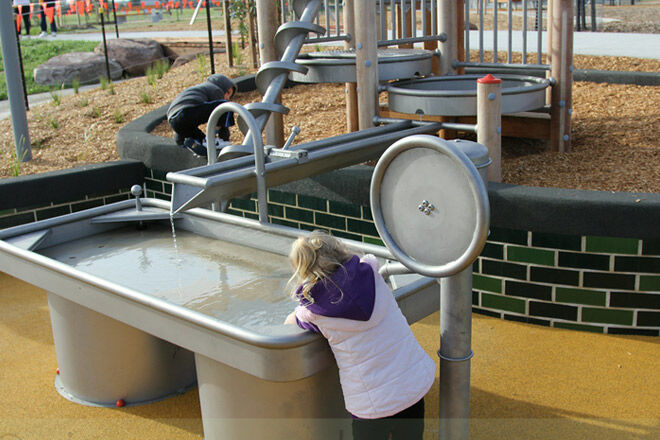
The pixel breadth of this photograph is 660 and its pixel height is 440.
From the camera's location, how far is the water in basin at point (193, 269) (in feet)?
10.1

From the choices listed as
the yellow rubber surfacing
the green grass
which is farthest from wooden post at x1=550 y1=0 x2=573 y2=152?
the green grass

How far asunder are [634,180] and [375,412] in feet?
9.79

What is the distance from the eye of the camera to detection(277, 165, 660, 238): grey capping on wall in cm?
406

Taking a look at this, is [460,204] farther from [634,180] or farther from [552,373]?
[634,180]

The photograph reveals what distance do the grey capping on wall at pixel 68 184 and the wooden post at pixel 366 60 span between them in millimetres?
2006

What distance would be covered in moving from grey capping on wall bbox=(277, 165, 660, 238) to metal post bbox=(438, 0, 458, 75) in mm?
2157

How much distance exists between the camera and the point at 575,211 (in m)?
4.18

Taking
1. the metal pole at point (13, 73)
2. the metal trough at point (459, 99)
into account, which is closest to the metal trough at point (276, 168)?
the metal trough at point (459, 99)

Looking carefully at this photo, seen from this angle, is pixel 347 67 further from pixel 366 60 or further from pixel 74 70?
pixel 74 70

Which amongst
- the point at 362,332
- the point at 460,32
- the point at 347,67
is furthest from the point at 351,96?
the point at 362,332

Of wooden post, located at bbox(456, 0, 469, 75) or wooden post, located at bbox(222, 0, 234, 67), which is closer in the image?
wooden post, located at bbox(456, 0, 469, 75)

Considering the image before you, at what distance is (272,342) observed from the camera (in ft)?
8.04

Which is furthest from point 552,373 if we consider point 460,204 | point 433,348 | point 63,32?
point 63,32

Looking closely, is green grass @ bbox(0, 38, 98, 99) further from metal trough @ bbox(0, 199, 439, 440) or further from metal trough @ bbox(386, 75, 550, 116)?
metal trough @ bbox(0, 199, 439, 440)
